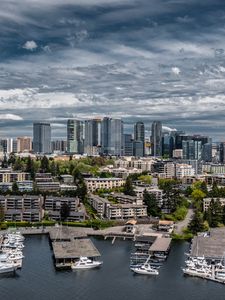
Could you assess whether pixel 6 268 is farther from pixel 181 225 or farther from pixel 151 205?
pixel 151 205

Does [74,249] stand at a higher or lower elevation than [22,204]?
lower

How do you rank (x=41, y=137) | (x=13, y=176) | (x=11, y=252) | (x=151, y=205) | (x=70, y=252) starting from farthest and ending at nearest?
(x=41, y=137), (x=13, y=176), (x=151, y=205), (x=11, y=252), (x=70, y=252)

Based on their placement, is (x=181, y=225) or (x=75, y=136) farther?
(x=75, y=136)

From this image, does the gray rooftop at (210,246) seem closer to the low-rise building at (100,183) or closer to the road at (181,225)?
the road at (181,225)

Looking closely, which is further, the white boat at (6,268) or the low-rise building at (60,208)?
the low-rise building at (60,208)

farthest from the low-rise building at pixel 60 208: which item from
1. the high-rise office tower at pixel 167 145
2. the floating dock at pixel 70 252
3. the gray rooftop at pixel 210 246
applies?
the high-rise office tower at pixel 167 145

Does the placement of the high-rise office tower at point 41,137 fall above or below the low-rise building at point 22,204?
above

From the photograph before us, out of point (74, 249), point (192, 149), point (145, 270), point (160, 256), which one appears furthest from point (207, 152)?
point (145, 270)

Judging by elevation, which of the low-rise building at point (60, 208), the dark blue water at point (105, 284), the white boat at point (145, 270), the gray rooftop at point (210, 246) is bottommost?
the dark blue water at point (105, 284)

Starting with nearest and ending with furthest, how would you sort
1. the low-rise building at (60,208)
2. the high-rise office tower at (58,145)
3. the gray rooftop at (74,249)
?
the gray rooftop at (74,249)
the low-rise building at (60,208)
the high-rise office tower at (58,145)
